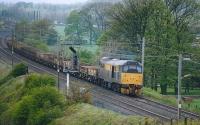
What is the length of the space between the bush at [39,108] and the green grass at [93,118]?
0.97 m

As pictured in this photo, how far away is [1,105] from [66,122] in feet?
39.0

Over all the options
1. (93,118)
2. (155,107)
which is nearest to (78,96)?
(93,118)

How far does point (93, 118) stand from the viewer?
Answer: 111 ft

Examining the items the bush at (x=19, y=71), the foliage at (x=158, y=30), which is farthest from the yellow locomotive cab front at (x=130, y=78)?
the bush at (x=19, y=71)

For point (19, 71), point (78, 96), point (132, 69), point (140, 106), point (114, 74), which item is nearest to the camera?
point (78, 96)

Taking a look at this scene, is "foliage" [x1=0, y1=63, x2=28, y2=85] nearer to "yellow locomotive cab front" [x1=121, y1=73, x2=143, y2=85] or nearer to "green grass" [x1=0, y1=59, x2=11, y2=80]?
"green grass" [x1=0, y1=59, x2=11, y2=80]

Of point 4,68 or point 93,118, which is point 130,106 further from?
point 4,68

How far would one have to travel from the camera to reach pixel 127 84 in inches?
2050

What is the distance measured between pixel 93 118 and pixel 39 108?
18.9 feet

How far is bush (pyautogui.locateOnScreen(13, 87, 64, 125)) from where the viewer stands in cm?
3684

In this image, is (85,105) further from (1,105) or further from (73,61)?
(73,61)

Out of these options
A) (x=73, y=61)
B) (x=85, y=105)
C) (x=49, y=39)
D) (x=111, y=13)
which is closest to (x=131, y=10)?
(x=111, y=13)

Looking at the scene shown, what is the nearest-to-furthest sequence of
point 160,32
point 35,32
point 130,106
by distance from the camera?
point 130,106, point 160,32, point 35,32

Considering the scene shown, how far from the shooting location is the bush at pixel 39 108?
121 ft
